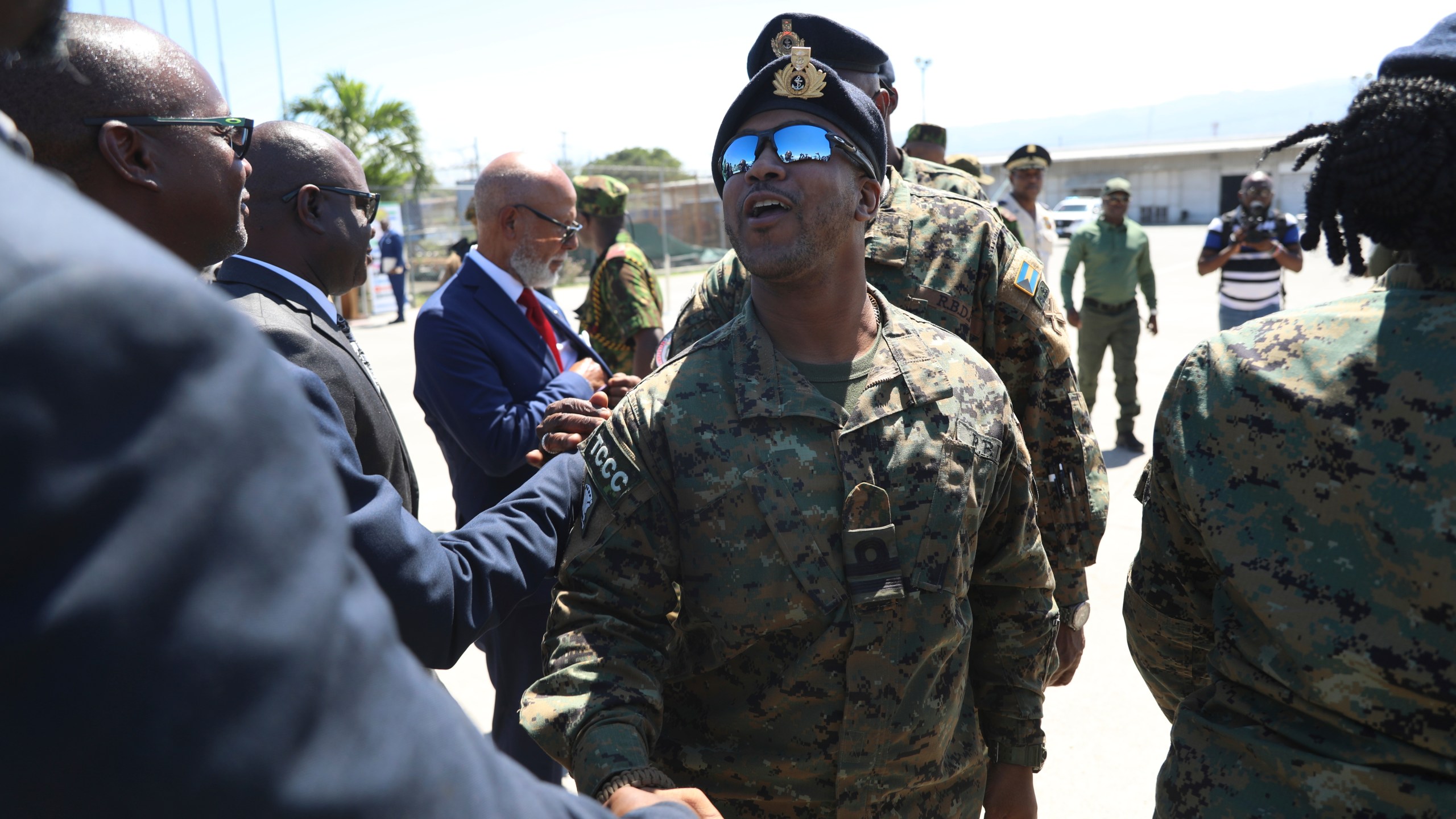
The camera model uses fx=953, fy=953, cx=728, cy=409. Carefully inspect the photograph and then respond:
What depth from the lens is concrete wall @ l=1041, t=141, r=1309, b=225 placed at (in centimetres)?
4488

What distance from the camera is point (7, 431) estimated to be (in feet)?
1.49

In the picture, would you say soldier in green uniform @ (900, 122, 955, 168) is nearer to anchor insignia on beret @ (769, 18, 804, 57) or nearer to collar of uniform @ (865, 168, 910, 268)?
collar of uniform @ (865, 168, 910, 268)

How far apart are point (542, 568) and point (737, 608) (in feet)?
1.43

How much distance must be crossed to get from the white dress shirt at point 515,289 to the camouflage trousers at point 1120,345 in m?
5.17

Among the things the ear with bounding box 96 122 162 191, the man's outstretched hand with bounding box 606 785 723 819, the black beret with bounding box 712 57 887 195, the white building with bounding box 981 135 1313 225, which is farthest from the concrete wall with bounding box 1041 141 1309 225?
the man's outstretched hand with bounding box 606 785 723 819

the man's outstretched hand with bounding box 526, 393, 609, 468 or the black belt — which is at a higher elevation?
the man's outstretched hand with bounding box 526, 393, 609, 468

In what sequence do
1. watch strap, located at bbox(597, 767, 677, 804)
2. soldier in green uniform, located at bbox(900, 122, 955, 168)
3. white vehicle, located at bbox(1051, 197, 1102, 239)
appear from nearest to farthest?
watch strap, located at bbox(597, 767, 677, 804), soldier in green uniform, located at bbox(900, 122, 955, 168), white vehicle, located at bbox(1051, 197, 1102, 239)

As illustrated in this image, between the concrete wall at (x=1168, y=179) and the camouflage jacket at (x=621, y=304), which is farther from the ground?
the concrete wall at (x=1168, y=179)

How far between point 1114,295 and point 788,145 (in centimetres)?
624

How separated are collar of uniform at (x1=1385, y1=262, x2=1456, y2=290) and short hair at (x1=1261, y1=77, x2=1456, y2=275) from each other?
2 cm

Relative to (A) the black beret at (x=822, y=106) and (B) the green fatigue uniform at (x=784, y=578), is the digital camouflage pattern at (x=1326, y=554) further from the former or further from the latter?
(A) the black beret at (x=822, y=106)

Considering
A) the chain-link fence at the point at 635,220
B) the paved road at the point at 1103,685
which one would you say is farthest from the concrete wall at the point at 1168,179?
the paved road at the point at 1103,685

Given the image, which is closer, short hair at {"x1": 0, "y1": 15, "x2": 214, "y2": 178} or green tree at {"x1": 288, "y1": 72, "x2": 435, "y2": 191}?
short hair at {"x1": 0, "y1": 15, "x2": 214, "y2": 178}

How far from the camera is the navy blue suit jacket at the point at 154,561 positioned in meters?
0.47
